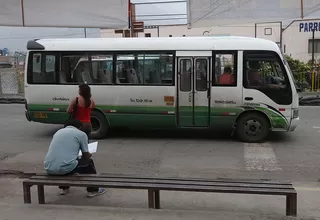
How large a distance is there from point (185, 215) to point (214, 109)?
16.0 ft

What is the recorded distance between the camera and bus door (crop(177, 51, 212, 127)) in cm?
895

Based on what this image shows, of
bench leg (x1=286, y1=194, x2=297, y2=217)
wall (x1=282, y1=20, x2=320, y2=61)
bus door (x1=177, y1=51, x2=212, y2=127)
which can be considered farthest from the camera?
wall (x1=282, y1=20, x2=320, y2=61)

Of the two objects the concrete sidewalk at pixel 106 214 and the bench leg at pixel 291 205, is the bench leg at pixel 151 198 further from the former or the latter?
the bench leg at pixel 291 205

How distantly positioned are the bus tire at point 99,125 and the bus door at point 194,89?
6.00 ft

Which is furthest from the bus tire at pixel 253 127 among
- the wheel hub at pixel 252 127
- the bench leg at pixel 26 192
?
the bench leg at pixel 26 192


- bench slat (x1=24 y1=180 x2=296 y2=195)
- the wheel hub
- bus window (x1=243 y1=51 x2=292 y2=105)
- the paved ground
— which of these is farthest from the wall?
bench slat (x1=24 y1=180 x2=296 y2=195)

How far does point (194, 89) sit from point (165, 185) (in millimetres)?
4638

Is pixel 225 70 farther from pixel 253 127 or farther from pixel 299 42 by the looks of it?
pixel 299 42

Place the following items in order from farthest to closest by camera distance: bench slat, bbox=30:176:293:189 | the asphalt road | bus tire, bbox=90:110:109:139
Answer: bus tire, bbox=90:110:109:139 → the asphalt road → bench slat, bbox=30:176:293:189

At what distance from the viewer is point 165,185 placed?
4.59 m

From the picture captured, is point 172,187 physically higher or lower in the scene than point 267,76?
lower

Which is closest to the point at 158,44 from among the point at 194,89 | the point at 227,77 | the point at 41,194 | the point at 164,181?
the point at 194,89

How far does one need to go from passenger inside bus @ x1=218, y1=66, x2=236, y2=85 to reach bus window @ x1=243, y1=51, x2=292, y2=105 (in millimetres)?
267

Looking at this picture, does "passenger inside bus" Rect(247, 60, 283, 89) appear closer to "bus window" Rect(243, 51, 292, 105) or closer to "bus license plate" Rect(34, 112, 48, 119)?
"bus window" Rect(243, 51, 292, 105)
